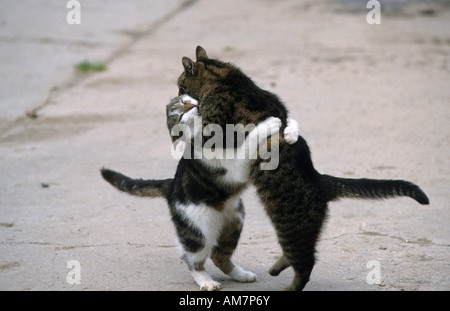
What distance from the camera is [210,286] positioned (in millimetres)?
3889

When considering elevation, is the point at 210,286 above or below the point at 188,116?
below

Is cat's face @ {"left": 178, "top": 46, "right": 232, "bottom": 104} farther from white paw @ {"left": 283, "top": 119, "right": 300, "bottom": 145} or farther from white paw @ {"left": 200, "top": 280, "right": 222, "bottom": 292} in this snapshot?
white paw @ {"left": 200, "top": 280, "right": 222, "bottom": 292}

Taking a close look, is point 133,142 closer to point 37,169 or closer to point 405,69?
point 37,169

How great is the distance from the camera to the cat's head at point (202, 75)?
4.03 metres

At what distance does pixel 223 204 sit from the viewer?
12.9ft

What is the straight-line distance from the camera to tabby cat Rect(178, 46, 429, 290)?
11.9 ft

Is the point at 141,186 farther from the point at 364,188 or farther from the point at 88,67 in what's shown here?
the point at 88,67

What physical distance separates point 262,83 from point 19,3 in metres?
6.01

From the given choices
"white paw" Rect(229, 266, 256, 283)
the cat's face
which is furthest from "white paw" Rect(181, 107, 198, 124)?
"white paw" Rect(229, 266, 256, 283)

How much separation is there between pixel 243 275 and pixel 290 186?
72cm

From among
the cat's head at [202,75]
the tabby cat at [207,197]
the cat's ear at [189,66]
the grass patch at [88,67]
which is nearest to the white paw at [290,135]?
the tabby cat at [207,197]

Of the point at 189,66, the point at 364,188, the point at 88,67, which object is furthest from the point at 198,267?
the point at 88,67

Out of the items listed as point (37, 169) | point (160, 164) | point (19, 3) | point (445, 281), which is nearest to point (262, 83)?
point (160, 164)

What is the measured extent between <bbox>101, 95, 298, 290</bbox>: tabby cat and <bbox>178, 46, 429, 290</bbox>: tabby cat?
7 centimetres
